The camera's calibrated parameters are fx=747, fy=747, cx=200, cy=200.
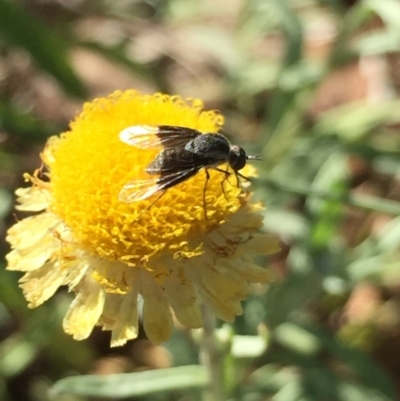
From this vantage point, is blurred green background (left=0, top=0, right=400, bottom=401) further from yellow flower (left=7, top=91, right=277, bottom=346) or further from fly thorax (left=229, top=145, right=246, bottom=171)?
fly thorax (left=229, top=145, right=246, bottom=171)

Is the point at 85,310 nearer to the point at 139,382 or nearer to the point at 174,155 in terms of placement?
the point at 174,155

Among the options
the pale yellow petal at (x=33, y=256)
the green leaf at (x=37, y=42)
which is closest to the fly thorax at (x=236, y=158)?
the pale yellow petal at (x=33, y=256)

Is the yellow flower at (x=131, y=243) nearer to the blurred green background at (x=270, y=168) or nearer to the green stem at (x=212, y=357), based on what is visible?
the green stem at (x=212, y=357)

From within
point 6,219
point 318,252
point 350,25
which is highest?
point 350,25

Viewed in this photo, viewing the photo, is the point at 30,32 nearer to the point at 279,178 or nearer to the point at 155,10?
the point at 279,178

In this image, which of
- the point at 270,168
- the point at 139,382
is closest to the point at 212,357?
the point at 139,382

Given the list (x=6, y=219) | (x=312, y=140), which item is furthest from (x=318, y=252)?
(x=6, y=219)
